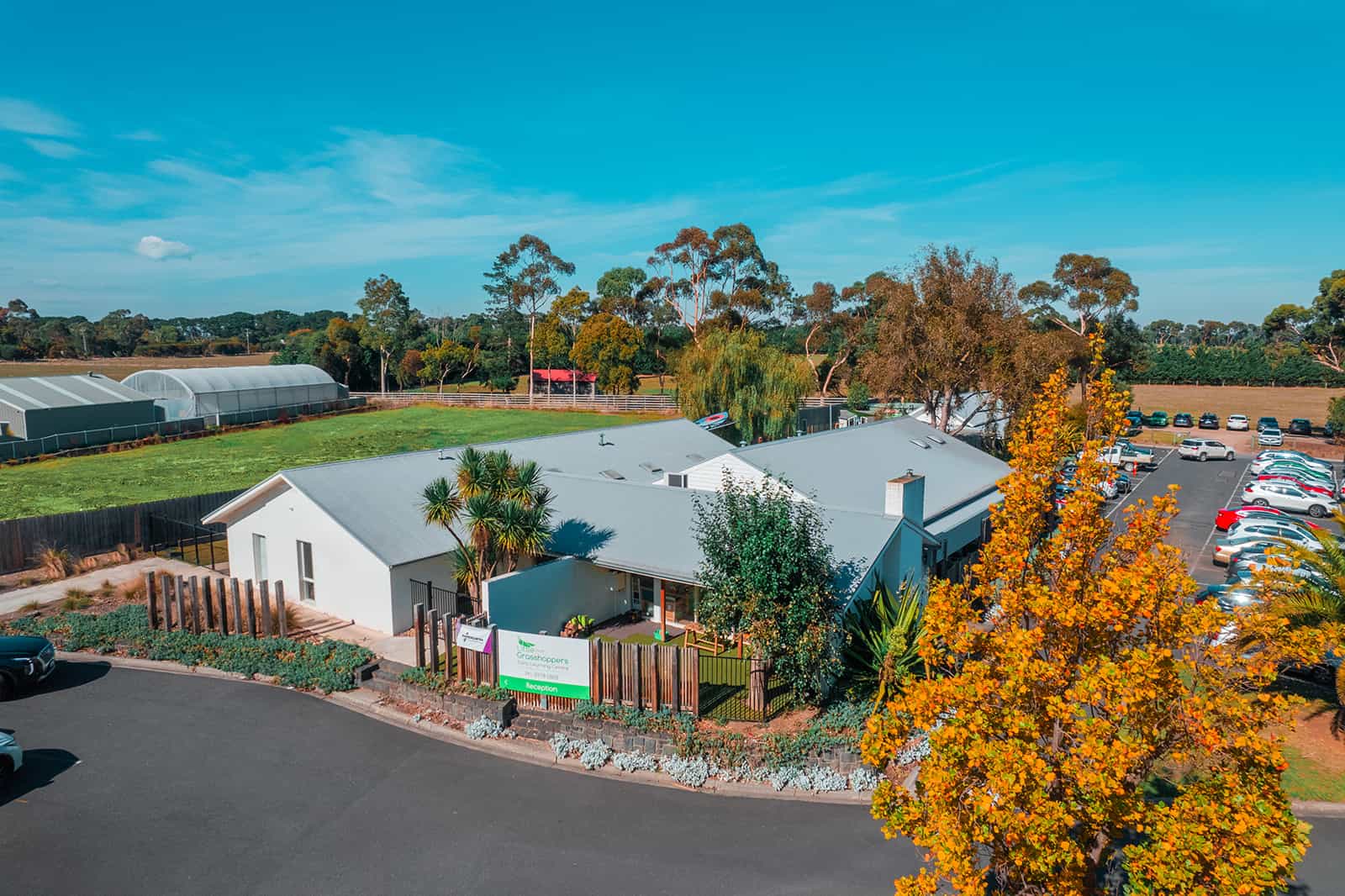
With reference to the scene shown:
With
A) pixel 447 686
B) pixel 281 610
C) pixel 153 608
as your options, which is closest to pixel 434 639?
pixel 447 686

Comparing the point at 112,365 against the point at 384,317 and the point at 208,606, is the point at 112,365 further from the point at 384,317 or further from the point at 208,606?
the point at 208,606

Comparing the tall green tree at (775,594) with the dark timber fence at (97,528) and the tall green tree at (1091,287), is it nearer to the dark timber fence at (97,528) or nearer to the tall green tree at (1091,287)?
the dark timber fence at (97,528)

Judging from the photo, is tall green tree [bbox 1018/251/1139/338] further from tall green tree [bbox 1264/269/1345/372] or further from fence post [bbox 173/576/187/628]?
fence post [bbox 173/576/187/628]

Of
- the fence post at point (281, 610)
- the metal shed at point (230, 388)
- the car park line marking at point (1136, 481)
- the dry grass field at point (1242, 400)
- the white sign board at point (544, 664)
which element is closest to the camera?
the white sign board at point (544, 664)

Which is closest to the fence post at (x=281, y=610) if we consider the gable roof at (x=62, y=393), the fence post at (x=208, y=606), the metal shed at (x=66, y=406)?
the fence post at (x=208, y=606)

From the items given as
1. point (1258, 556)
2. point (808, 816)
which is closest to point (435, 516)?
point (808, 816)

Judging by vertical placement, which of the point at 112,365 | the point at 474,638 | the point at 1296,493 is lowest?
the point at 1296,493

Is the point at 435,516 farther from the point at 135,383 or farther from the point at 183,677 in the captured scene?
the point at 135,383
